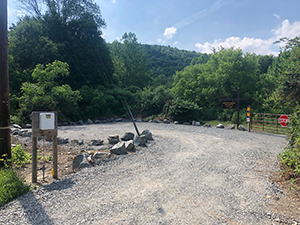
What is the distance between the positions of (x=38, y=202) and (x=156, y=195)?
2.05 m

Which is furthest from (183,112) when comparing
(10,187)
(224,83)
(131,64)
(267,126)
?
(131,64)

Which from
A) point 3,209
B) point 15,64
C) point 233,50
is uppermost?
point 233,50

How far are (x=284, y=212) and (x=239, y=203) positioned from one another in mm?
671

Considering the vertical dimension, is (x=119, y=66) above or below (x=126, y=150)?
above

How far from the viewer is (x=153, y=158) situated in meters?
6.84

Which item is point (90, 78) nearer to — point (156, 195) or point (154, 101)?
point (154, 101)

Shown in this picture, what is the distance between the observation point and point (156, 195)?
13.3 feet

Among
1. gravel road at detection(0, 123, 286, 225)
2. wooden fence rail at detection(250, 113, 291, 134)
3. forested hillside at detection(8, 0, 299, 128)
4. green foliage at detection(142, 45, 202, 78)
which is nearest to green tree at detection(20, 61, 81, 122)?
forested hillside at detection(8, 0, 299, 128)

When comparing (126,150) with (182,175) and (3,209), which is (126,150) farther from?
(3,209)

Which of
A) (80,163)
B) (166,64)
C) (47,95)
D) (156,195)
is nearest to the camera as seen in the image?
(156,195)

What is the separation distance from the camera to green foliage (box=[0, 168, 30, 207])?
3.65 metres

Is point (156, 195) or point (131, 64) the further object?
point (131, 64)

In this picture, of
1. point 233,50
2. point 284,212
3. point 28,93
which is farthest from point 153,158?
point 233,50

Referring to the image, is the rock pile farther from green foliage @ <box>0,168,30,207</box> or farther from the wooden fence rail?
the wooden fence rail
